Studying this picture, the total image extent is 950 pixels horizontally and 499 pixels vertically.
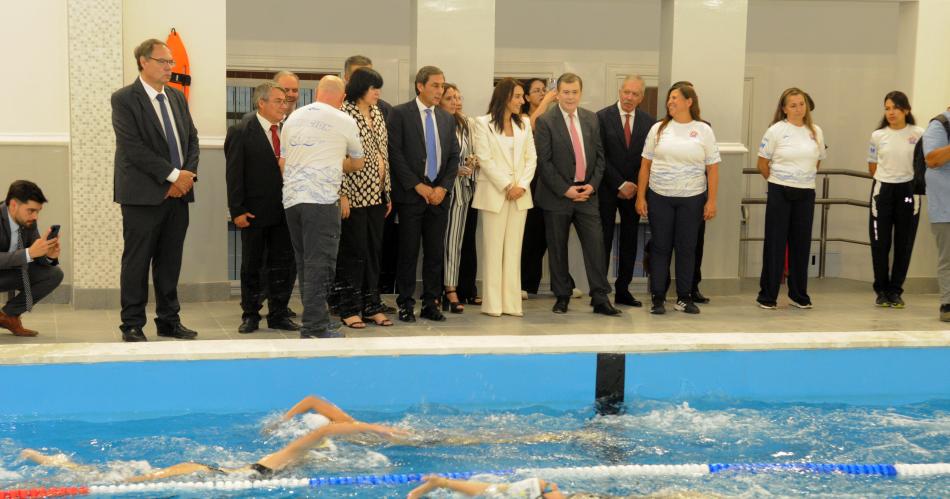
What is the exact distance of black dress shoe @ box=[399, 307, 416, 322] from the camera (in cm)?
745

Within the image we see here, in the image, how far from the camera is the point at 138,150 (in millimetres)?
6395

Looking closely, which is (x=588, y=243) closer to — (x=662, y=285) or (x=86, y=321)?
(x=662, y=285)

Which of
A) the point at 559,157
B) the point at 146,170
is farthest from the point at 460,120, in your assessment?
the point at 146,170

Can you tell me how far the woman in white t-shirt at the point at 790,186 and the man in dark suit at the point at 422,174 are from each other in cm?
236

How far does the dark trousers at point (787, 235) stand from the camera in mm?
8266

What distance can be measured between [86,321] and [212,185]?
56.0 inches

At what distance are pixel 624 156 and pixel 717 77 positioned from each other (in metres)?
1.31

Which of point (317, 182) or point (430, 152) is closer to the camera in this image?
point (317, 182)

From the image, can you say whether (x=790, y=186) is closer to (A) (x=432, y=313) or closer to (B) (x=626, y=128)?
(B) (x=626, y=128)

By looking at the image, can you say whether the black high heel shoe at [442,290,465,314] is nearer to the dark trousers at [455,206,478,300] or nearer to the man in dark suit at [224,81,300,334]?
the dark trousers at [455,206,478,300]

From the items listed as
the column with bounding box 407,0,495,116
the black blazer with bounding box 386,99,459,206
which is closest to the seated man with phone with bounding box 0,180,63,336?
the black blazer with bounding box 386,99,459,206

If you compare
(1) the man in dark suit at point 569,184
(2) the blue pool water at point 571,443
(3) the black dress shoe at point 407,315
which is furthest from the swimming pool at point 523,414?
(1) the man in dark suit at point 569,184

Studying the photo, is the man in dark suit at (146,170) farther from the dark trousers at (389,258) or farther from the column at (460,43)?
the column at (460,43)

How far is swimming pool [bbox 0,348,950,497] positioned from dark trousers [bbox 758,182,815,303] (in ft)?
7.69
